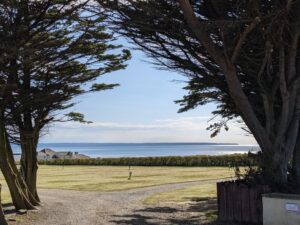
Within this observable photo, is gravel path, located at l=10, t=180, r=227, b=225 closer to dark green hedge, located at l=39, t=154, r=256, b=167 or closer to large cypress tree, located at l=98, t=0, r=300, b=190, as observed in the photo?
large cypress tree, located at l=98, t=0, r=300, b=190

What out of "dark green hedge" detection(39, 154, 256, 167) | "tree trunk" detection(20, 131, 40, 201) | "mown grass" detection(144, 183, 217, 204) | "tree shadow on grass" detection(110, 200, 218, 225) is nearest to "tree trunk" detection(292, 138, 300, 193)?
"tree shadow on grass" detection(110, 200, 218, 225)

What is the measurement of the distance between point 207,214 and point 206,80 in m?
4.08

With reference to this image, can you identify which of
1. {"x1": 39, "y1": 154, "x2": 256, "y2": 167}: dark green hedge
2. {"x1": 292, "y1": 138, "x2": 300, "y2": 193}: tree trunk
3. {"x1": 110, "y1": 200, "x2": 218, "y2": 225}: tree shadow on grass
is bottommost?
{"x1": 110, "y1": 200, "x2": 218, "y2": 225}: tree shadow on grass

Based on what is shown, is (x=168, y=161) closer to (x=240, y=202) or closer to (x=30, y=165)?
(x=30, y=165)

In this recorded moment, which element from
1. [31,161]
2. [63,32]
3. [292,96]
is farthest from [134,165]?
[292,96]

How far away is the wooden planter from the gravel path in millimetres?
886

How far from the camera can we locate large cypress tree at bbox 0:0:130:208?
13125mm

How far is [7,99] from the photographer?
16812 millimetres

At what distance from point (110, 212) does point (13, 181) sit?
357 centimetres

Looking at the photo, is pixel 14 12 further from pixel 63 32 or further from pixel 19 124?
pixel 19 124

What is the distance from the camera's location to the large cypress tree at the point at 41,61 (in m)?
13.1

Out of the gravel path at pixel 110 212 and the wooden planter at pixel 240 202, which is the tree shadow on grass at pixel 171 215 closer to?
the gravel path at pixel 110 212

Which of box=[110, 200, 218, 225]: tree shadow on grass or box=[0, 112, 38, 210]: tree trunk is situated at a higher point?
box=[0, 112, 38, 210]: tree trunk

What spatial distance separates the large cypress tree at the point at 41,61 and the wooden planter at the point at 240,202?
615 cm
